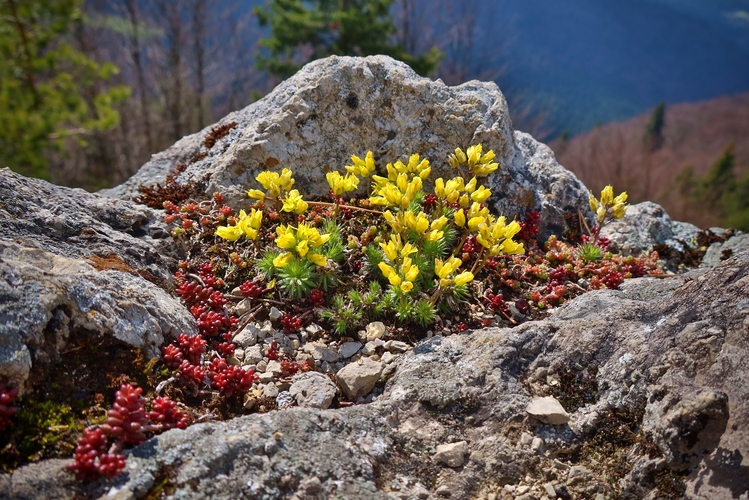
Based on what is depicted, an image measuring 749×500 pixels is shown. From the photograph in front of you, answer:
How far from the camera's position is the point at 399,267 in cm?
385

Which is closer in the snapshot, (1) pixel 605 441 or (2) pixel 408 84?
(1) pixel 605 441

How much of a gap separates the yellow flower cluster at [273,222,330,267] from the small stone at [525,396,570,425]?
73.1 inches

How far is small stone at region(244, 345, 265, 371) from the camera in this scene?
3.57 meters

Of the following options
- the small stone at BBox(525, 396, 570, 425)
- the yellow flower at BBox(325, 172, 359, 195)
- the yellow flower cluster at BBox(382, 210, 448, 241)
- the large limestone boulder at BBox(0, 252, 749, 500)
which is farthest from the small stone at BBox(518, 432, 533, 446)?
the yellow flower at BBox(325, 172, 359, 195)

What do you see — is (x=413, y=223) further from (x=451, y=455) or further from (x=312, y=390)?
(x=451, y=455)

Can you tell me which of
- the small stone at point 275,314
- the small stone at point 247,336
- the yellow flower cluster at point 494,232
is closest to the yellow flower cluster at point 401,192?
the yellow flower cluster at point 494,232

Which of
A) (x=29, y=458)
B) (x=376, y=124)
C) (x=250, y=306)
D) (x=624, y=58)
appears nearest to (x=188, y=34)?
(x=376, y=124)

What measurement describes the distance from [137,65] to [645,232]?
741 inches

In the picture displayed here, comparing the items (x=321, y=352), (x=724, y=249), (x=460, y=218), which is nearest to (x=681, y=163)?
(x=724, y=249)

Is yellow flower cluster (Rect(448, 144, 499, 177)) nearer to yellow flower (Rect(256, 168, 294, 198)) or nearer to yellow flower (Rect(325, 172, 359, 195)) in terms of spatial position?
yellow flower (Rect(325, 172, 359, 195))

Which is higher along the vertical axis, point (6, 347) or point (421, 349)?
point (6, 347)

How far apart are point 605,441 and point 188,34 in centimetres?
2298

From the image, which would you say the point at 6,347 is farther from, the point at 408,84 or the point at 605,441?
the point at 408,84

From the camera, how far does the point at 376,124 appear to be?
5.25 metres
